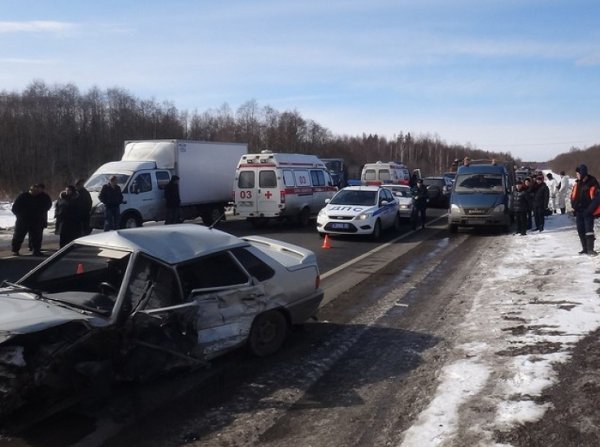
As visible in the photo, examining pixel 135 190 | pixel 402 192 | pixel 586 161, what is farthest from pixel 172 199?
pixel 586 161

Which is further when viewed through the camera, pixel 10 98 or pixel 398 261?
pixel 10 98

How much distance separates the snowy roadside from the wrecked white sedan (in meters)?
1.98

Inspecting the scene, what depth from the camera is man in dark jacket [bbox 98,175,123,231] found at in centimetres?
1603

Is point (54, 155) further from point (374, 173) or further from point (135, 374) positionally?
point (135, 374)

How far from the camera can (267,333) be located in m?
6.36

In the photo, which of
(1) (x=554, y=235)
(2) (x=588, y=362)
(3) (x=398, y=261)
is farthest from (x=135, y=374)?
(1) (x=554, y=235)

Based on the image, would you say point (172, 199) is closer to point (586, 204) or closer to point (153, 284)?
point (586, 204)

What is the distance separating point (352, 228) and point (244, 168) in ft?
16.9

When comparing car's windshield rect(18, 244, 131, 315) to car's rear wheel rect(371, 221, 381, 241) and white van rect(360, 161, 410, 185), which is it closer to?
car's rear wheel rect(371, 221, 381, 241)

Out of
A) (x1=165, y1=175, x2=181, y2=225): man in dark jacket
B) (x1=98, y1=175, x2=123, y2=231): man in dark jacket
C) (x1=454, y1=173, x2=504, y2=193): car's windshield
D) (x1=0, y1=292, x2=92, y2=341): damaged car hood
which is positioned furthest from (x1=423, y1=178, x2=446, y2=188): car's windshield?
(x1=0, y1=292, x2=92, y2=341): damaged car hood

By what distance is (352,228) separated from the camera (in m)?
16.7

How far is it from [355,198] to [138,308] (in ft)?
43.9

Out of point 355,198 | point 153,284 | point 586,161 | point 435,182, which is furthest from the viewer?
point 586,161

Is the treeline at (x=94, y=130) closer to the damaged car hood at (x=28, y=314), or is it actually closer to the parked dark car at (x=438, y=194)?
the parked dark car at (x=438, y=194)
